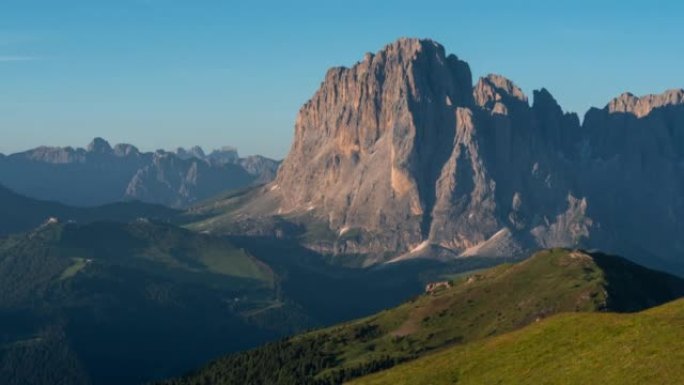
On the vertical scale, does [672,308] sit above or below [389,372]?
above

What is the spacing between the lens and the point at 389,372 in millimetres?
195625

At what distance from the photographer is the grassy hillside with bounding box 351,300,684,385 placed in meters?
131

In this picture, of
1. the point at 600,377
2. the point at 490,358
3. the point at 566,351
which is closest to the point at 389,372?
the point at 490,358

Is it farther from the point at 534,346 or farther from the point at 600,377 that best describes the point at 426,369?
the point at 600,377

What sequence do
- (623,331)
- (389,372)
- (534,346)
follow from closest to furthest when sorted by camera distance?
1. (623,331)
2. (534,346)
3. (389,372)

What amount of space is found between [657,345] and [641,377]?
10147mm

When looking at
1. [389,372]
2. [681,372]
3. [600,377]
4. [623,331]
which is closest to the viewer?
[681,372]

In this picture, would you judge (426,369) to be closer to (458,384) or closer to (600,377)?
(458,384)

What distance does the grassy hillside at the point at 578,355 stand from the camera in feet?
429

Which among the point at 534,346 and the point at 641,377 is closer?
the point at 641,377

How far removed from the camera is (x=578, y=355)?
145m

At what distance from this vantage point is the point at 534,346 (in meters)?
157

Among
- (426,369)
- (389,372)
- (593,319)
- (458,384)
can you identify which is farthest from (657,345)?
(389,372)

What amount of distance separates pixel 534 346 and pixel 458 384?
42.0ft
